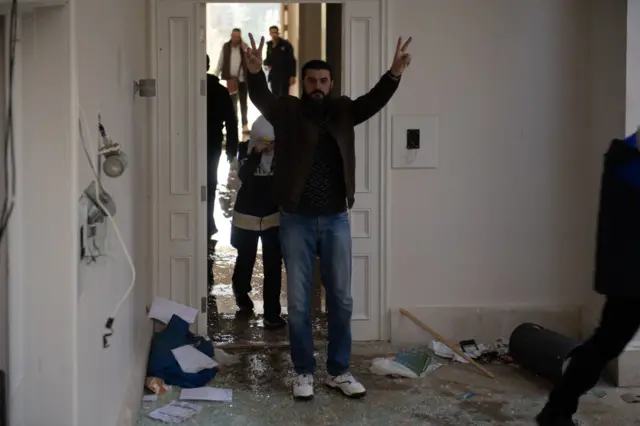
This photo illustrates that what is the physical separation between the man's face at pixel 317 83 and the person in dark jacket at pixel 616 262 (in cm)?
139

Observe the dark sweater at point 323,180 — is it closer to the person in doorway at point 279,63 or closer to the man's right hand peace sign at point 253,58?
the man's right hand peace sign at point 253,58

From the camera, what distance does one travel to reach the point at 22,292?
7.05 ft

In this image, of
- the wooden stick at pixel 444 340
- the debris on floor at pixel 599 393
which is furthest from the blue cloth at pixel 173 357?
the debris on floor at pixel 599 393

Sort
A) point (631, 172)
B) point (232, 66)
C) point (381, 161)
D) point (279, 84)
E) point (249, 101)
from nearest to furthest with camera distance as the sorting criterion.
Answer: point (631, 172) < point (381, 161) < point (279, 84) < point (232, 66) < point (249, 101)

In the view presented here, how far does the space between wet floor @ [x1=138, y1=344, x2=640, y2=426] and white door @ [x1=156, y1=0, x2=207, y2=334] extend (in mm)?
621

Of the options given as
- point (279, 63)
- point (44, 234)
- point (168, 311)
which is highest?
point (279, 63)

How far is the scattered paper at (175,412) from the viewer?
3621 mm

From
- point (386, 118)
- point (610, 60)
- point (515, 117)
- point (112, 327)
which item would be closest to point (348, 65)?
point (386, 118)

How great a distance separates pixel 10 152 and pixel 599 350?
2.11m

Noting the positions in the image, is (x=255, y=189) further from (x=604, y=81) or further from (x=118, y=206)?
(x=604, y=81)

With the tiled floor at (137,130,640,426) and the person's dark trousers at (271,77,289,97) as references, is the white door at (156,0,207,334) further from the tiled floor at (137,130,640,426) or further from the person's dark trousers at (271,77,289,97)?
the person's dark trousers at (271,77,289,97)

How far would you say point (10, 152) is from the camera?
2.08 metres

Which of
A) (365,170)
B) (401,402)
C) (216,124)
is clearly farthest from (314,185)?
(216,124)

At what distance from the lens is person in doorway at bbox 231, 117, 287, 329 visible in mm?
4973
